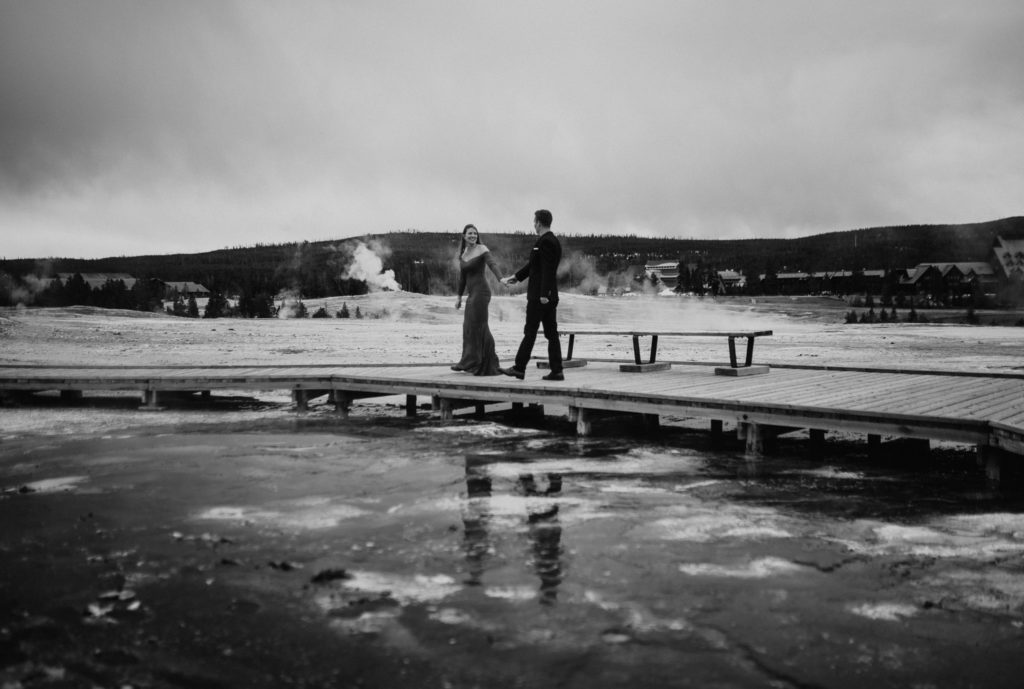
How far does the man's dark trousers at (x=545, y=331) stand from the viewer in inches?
421

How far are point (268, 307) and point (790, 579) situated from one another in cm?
3997

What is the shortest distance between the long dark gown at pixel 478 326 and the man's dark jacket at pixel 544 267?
1.26 m

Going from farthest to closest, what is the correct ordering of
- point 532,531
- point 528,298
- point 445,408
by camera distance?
point 445,408 < point 528,298 < point 532,531

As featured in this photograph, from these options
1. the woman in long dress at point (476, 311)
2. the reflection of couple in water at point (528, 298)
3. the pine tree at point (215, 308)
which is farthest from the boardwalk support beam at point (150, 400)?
the pine tree at point (215, 308)

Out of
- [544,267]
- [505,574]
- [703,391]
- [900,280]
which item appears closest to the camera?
[505,574]

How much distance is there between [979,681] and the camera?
3625 mm

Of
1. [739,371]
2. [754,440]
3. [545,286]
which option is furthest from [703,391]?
[545,286]

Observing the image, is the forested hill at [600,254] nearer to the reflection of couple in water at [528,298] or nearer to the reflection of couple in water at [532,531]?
the reflection of couple in water at [528,298]

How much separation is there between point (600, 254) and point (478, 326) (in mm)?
101434

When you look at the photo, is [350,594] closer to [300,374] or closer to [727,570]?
[727,570]

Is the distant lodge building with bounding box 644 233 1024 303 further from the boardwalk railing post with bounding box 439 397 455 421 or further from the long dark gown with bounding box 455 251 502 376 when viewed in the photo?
the boardwalk railing post with bounding box 439 397 455 421

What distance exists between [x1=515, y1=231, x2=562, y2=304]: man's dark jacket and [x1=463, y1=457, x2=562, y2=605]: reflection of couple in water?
10.9ft

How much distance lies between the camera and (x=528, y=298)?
34.7ft

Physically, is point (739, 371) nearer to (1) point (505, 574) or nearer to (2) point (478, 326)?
(2) point (478, 326)
